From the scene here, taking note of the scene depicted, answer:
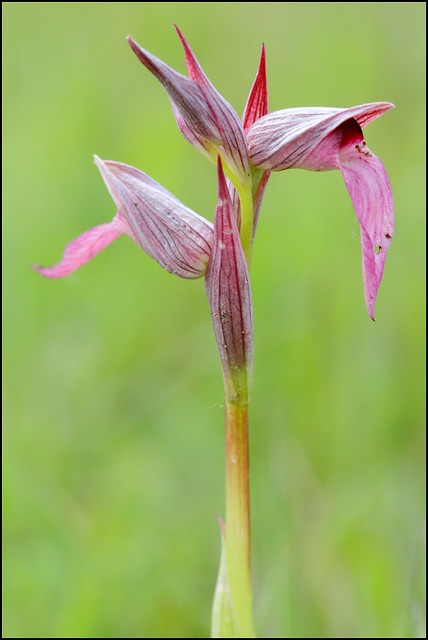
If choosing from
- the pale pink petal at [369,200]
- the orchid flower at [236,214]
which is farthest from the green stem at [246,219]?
the pale pink petal at [369,200]

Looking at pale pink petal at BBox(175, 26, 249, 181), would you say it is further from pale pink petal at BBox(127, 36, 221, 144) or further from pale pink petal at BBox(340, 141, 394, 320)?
pale pink petal at BBox(340, 141, 394, 320)

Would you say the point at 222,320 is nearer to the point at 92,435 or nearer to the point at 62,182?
the point at 92,435

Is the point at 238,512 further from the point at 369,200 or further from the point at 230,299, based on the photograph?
the point at 369,200

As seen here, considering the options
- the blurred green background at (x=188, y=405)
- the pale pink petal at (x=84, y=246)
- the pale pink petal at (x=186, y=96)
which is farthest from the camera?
the blurred green background at (x=188, y=405)

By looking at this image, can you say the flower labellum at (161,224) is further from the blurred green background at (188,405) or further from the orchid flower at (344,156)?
the blurred green background at (188,405)

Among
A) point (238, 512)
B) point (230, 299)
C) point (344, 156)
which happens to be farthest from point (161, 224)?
point (238, 512)

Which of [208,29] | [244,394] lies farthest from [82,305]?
[208,29]
